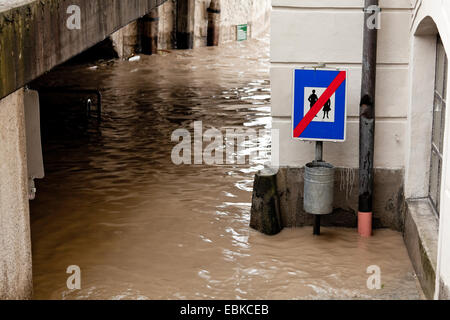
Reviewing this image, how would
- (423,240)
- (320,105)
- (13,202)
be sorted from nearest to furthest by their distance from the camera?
(13,202) → (423,240) → (320,105)

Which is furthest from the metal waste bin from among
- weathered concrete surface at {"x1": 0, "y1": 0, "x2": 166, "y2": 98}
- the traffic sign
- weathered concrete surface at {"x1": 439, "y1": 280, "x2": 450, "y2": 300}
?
weathered concrete surface at {"x1": 0, "y1": 0, "x2": 166, "y2": 98}

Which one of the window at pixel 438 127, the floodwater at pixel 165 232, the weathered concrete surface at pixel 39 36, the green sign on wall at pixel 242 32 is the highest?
the green sign on wall at pixel 242 32

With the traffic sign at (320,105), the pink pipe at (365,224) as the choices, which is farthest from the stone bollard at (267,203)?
the pink pipe at (365,224)

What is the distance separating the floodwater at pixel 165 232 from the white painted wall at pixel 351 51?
1.09 m

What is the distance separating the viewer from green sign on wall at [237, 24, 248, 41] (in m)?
25.4

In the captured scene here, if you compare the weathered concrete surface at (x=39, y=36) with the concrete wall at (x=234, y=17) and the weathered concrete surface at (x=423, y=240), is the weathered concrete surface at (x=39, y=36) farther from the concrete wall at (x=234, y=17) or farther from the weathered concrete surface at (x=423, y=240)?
the concrete wall at (x=234, y=17)

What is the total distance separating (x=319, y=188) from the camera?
24.0 ft

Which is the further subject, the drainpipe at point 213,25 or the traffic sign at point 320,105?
the drainpipe at point 213,25

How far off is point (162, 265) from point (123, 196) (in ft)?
7.38

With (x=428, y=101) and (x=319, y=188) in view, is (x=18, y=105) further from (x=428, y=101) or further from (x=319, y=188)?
(x=428, y=101)

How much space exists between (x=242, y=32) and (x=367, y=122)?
18.8m

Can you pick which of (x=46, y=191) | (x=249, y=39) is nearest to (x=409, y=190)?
(x=46, y=191)

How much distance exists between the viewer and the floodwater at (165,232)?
641cm

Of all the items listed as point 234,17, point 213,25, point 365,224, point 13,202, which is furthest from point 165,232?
point 234,17
